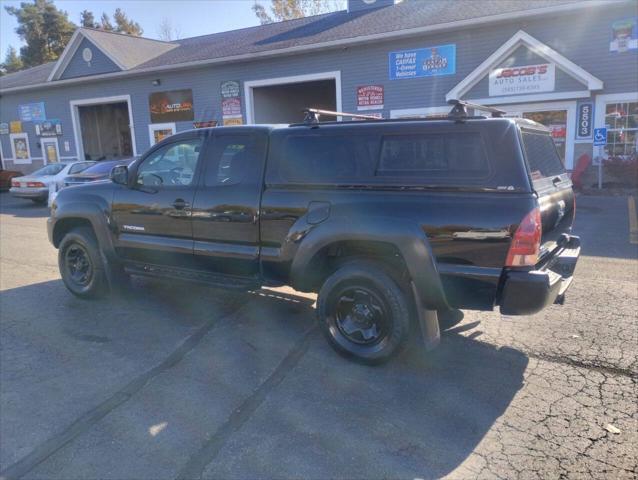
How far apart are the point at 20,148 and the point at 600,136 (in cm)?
2833

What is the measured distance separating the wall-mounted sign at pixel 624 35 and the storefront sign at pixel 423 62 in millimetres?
4300

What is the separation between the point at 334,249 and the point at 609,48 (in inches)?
518

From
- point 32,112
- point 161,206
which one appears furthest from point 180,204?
point 32,112

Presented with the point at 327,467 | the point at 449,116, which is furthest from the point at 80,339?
the point at 449,116

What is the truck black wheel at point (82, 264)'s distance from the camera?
566 centimetres

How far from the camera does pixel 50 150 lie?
25812 millimetres

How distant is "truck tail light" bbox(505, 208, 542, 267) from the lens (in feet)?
10.9

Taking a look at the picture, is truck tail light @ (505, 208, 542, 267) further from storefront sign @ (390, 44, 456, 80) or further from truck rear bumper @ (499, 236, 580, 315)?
storefront sign @ (390, 44, 456, 80)

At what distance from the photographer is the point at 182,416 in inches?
131

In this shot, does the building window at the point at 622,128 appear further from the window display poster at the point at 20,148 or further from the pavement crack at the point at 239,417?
the window display poster at the point at 20,148

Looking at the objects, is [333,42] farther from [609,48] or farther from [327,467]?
[327,467]

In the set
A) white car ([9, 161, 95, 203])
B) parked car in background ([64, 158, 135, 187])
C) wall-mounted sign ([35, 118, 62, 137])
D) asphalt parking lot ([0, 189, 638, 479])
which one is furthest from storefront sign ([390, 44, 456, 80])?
wall-mounted sign ([35, 118, 62, 137])

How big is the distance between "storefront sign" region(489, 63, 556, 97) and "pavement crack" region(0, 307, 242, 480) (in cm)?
1318

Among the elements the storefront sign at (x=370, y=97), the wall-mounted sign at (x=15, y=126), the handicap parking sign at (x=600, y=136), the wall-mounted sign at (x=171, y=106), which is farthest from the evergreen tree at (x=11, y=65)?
the handicap parking sign at (x=600, y=136)
